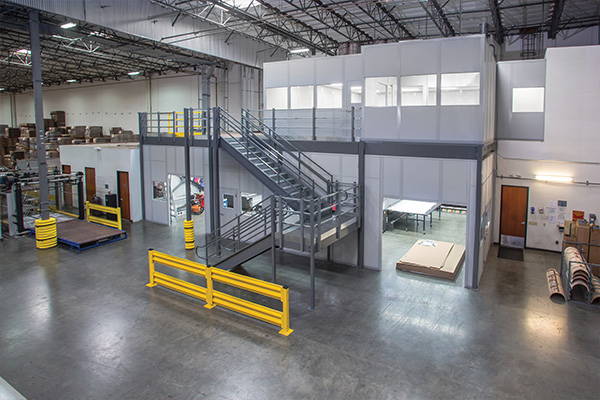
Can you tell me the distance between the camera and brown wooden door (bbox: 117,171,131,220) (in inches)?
737


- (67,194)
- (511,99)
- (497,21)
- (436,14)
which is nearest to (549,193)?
(511,99)

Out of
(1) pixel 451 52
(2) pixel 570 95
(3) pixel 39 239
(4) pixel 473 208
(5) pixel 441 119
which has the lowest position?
(3) pixel 39 239

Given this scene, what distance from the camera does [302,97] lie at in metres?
16.2

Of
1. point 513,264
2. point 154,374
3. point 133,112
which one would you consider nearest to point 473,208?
point 513,264

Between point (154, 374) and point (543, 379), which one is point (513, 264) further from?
point (154, 374)

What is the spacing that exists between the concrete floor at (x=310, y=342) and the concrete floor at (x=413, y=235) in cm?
164

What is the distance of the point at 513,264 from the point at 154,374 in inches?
427

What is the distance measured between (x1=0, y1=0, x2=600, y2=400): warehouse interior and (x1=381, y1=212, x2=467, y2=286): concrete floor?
0.46 feet

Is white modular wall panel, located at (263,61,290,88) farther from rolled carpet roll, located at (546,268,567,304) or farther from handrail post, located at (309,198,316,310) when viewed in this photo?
rolled carpet roll, located at (546,268,567,304)

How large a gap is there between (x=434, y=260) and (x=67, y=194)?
1891 cm

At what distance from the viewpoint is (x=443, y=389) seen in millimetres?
6910

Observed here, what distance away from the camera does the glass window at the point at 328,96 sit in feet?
51.5

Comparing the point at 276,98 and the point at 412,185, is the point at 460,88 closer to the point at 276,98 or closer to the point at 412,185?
the point at 412,185

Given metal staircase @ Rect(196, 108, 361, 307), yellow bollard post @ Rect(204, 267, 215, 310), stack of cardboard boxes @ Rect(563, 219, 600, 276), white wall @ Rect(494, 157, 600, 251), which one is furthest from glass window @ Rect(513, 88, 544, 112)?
yellow bollard post @ Rect(204, 267, 215, 310)
